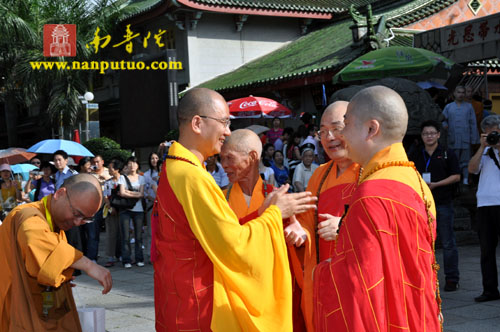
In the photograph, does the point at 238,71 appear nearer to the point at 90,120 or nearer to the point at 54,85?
the point at 90,120

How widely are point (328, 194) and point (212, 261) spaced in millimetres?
992

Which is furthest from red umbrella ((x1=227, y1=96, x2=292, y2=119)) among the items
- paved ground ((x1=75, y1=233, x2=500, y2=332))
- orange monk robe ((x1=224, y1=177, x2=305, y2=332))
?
orange monk robe ((x1=224, y1=177, x2=305, y2=332))

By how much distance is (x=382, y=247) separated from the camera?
2236mm

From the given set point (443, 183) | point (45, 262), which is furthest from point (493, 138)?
point (45, 262)

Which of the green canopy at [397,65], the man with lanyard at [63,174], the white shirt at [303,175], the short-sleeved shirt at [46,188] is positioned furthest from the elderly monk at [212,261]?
the green canopy at [397,65]

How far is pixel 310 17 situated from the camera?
2159cm

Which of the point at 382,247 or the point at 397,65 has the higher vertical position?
the point at 397,65

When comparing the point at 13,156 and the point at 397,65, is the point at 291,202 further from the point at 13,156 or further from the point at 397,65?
the point at 13,156

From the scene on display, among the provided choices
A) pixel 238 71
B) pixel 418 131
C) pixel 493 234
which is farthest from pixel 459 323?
pixel 238 71

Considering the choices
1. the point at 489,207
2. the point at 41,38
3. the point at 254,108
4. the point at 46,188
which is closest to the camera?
the point at 489,207

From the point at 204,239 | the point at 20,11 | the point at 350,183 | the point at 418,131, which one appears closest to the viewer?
the point at 204,239

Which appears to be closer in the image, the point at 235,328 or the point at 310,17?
the point at 235,328

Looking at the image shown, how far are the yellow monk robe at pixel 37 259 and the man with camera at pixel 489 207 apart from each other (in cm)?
419

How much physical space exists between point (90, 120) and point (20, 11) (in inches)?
244
